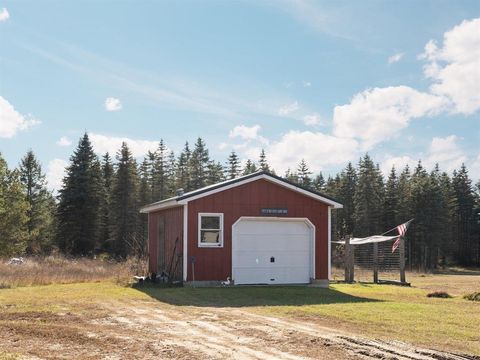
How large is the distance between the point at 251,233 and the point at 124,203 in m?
34.5

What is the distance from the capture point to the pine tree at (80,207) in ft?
150

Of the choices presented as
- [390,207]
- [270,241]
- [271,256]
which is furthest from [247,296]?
[390,207]

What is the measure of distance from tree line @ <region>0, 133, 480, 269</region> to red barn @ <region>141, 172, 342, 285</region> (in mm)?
12553

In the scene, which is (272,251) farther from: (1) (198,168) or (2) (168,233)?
(1) (198,168)

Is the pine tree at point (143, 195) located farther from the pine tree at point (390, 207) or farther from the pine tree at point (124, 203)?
the pine tree at point (390, 207)

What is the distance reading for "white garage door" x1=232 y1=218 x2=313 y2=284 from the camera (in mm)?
19688

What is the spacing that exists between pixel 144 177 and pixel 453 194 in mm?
35829

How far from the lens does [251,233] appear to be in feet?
65.2

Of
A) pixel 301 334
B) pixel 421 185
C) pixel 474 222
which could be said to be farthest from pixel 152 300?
pixel 474 222

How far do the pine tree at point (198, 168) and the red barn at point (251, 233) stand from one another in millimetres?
43217

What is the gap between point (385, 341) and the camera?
8906 millimetres

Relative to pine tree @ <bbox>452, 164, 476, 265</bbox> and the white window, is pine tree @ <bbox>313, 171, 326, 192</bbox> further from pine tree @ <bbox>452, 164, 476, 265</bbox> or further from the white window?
the white window

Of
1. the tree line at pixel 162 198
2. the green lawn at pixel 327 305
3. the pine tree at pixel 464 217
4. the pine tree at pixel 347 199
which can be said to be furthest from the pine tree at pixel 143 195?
the pine tree at pixel 464 217

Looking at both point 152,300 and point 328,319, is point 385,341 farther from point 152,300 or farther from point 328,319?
point 152,300
